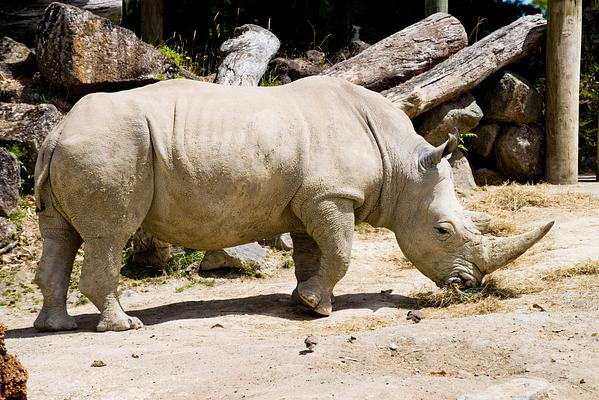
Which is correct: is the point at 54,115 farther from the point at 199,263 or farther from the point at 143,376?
the point at 143,376

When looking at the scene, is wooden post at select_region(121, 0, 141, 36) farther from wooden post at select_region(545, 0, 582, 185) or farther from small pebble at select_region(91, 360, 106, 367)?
small pebble at select_region(91, 360, 106, 367)

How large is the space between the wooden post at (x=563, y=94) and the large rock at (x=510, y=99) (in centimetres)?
29

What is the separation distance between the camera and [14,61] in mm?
12992

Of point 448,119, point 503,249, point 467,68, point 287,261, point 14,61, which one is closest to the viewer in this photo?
point 503,249

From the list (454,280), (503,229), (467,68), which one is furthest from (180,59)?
(454,280)

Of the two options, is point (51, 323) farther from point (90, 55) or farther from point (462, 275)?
point (90, 55)

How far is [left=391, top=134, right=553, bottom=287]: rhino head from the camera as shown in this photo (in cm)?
804

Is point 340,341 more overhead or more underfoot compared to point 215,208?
more underfoot

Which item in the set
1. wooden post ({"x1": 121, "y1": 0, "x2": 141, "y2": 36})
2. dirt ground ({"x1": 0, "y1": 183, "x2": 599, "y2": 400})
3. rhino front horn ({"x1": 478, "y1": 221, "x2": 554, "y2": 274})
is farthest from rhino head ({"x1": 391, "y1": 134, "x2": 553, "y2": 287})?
wooden post ({"x1": 121, "y1": 0, "x2": 141, "y2": 36})

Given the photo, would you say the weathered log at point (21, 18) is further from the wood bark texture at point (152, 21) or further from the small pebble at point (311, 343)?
the small pebble at point (311, 343)

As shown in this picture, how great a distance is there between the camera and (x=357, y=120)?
318 inches

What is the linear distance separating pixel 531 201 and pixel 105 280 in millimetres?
6181

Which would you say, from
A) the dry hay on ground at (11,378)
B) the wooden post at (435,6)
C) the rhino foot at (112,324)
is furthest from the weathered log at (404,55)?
the dry hay on ground at (11,378)

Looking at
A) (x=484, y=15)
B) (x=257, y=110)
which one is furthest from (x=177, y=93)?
(x=484, y=15)
